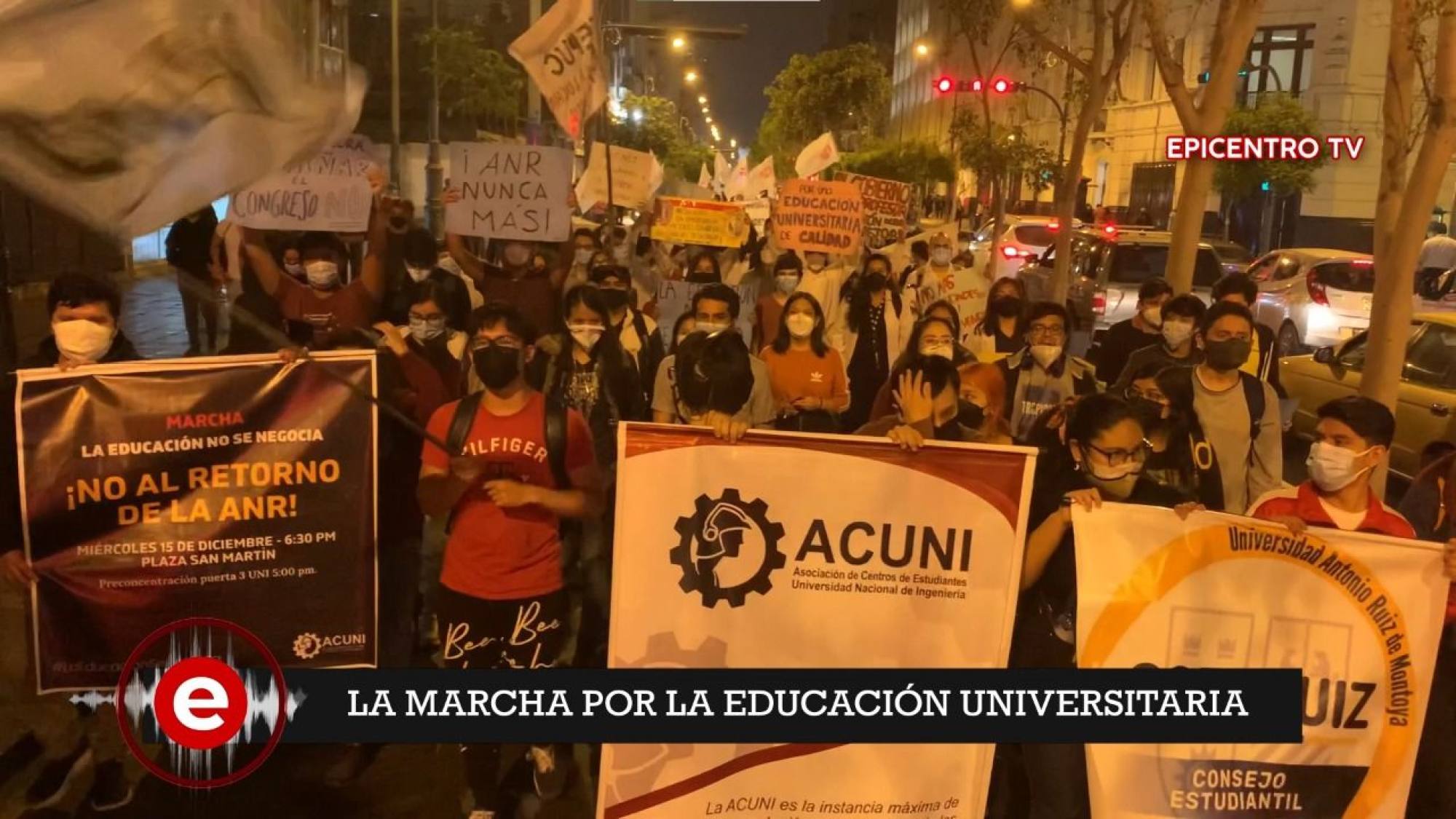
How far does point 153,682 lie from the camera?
4.09 m

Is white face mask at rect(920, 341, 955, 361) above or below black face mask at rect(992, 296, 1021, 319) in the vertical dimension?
below

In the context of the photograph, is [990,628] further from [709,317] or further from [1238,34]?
[1238,34]

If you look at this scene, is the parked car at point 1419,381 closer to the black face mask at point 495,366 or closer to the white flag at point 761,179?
the black face mask at point 495,366

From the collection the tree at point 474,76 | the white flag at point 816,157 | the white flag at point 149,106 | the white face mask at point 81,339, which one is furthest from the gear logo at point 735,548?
the tree at point 474,76

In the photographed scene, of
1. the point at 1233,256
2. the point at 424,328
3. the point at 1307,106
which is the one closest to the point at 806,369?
the point at 424,328

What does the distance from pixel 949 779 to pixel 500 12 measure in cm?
5888

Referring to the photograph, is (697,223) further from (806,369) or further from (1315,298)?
(1315,298)

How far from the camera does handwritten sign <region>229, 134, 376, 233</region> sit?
24.1ft

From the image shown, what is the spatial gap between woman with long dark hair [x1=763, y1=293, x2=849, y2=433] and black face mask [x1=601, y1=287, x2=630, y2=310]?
1139mm

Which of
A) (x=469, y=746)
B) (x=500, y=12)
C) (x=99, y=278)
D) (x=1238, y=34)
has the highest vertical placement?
(x=500, y=12)

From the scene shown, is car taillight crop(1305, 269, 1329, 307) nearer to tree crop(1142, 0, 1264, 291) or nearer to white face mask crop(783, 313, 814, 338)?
tree crop(1142, 0, 1264, 291)

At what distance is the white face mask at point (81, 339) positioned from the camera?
4293mm

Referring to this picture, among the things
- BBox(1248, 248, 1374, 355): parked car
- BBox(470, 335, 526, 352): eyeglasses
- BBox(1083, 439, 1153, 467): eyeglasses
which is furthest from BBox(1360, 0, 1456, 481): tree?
BBox(1248, 248, 1374, 355): parked car

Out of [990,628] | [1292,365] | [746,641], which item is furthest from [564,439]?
[1292,365]
